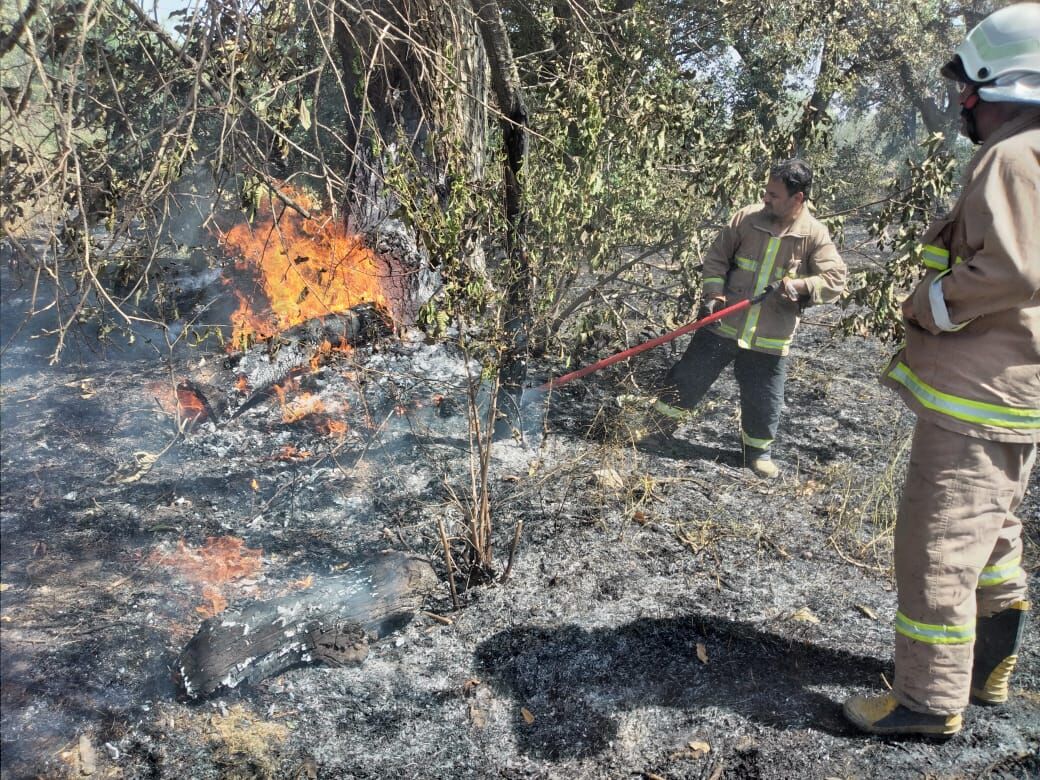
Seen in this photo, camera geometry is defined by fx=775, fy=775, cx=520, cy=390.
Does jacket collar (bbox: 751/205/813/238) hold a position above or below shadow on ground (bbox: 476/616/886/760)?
above

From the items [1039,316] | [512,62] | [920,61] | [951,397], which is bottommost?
[951,397]

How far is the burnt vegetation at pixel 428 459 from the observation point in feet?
9.02

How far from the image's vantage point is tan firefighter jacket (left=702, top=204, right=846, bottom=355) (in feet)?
15.4

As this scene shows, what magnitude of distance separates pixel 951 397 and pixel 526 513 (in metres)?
2.28

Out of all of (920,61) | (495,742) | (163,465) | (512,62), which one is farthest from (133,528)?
(920,61)

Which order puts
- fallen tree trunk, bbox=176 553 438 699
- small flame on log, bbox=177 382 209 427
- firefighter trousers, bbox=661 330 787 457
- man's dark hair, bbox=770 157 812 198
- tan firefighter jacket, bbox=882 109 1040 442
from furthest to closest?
small flame on log, bbox=177 382 209 427 < firefighter trousers, bbox=661 330 787 457 < man's dark hair, bbox=770 157 812 198 < fallen tree trunk, bbox=176 553 438 699 < tan firefighter jacket, bbox=882 109 1040 442

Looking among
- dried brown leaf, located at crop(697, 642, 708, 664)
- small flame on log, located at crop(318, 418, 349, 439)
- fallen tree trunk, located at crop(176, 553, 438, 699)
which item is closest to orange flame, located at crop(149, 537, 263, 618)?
fallen tree trunk, located at crop(176, 553, 438, 699)

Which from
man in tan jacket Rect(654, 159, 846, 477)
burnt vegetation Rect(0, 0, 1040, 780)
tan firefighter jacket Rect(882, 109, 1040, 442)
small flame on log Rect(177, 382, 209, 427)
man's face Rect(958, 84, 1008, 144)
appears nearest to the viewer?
tan firefighter jacket Rect(882, 109, 1040, 442)

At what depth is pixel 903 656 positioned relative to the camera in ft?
8.56

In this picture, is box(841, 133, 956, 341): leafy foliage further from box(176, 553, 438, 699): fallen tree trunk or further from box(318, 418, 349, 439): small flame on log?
box(318, 418, 349, 439): small flame on log

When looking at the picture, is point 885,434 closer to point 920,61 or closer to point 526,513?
point 526,513

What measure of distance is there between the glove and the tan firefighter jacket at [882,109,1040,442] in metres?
2.36

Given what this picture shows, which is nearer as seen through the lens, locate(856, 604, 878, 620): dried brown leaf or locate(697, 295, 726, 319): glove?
locate(856, 604, 878, 620): dried brown leaf

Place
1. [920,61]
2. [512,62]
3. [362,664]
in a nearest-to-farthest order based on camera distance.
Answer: [362,664], [512,62], [920,61]
